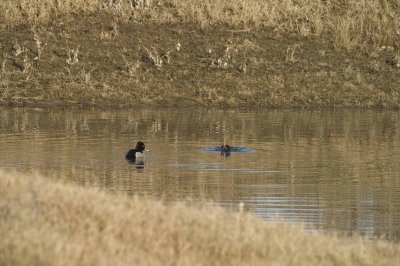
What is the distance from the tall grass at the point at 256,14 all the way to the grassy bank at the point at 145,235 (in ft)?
98.3

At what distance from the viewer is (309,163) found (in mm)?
23875

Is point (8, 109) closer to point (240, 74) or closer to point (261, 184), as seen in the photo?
point (240, 74)

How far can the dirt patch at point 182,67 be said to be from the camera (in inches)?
1499

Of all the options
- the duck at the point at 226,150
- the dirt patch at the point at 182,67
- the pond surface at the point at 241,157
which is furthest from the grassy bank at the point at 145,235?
the dirt patch at the point at 182,67

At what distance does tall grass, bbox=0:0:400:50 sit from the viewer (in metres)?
42.8

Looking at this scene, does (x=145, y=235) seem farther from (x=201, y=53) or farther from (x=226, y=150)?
(x=201, y=53)

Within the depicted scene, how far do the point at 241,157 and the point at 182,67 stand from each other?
50.8 feet

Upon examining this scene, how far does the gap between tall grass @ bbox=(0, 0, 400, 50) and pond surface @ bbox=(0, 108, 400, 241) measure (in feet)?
22.8

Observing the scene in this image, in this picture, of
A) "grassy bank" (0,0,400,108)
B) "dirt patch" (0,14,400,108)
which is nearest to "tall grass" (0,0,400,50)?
"grassy bank" (0,0,400,108)

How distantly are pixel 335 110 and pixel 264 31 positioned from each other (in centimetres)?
696

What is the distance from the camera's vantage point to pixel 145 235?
1204 centimetres

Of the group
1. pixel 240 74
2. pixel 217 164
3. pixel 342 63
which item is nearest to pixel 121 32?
pixel 240 74

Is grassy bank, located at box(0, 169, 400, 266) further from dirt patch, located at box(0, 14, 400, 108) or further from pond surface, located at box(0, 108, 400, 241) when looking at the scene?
dirt patch, located at box(0, 14, 400, 108)

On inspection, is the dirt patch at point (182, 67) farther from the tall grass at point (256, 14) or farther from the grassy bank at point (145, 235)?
the grassy bank at point (145, 235)
